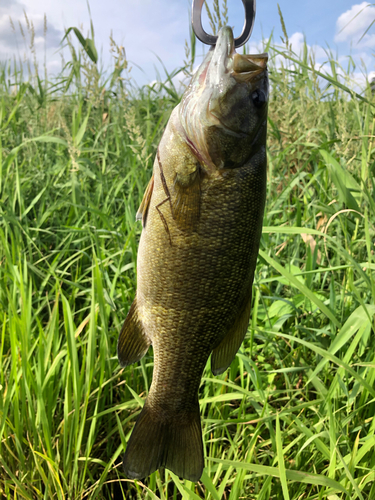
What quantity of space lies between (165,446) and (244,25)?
3.58 feet

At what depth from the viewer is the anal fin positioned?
1063 millimetres

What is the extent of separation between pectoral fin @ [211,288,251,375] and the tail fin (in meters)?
0.15

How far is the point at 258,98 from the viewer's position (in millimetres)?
1107

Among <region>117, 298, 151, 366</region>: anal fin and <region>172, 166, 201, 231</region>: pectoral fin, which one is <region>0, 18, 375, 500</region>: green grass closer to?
<region>117, 298, 151, 366</region>: anal fin

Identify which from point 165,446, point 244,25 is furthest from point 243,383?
point 244,25

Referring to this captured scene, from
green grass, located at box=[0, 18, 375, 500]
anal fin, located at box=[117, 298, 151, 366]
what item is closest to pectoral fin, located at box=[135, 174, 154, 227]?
anal fin, located at box=[117, 298, 151, 366]

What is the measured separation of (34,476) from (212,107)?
5.75 feet

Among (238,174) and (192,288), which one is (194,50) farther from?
(192,288)

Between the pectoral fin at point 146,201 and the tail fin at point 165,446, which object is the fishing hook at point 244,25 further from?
the tail fin at point 165,446

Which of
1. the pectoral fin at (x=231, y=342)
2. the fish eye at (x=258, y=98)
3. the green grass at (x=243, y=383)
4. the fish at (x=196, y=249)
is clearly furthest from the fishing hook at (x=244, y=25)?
the green grass at (x=243, y=383)

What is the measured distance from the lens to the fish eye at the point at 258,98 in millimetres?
1102

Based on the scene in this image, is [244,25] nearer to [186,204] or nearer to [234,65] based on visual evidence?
[234,65]

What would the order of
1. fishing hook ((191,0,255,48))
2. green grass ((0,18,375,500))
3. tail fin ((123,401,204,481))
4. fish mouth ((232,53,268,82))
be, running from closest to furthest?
1. fishing hook ((191,0,255,48))
2. tail fin ((123,401,204,481))
3. fish mouth ((232,53,268,82))
4. green grass ((0,18,375,500))

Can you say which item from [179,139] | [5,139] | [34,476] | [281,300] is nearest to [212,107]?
[179,139]
